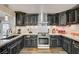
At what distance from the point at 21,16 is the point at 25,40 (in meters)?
1.26

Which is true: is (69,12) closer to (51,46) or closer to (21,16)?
(51,46)

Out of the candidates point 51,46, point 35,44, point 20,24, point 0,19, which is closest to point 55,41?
point 51,46

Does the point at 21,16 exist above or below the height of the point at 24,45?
above

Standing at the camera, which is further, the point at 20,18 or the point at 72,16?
the point at 20,18

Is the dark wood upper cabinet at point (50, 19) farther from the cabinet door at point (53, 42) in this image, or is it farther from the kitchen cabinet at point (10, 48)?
the kitchen cabinet at point (10, 48)

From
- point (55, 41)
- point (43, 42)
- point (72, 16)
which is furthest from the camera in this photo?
point (43, 42)

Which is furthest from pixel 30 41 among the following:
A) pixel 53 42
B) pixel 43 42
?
pixel 53 42

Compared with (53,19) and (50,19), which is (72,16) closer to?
(53,19)

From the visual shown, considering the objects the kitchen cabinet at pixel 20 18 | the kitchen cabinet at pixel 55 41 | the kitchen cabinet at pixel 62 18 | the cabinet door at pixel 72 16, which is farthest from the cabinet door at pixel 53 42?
the kitchen cabinet at pixel 20 18

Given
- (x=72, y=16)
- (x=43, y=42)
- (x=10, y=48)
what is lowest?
(x=43, y=42)

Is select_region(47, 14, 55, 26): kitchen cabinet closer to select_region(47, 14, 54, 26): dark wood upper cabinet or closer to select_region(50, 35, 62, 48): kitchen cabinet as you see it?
select_region(47, 14, 54, 26): dark wood upper cabinet

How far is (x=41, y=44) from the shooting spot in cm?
589

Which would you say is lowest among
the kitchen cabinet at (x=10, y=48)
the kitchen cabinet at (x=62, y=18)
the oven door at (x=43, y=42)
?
the oven door at (x=43, y=42)

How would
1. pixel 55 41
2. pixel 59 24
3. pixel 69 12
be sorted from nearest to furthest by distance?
pixel 69 12, pixel 55 41, pixel 59 24
